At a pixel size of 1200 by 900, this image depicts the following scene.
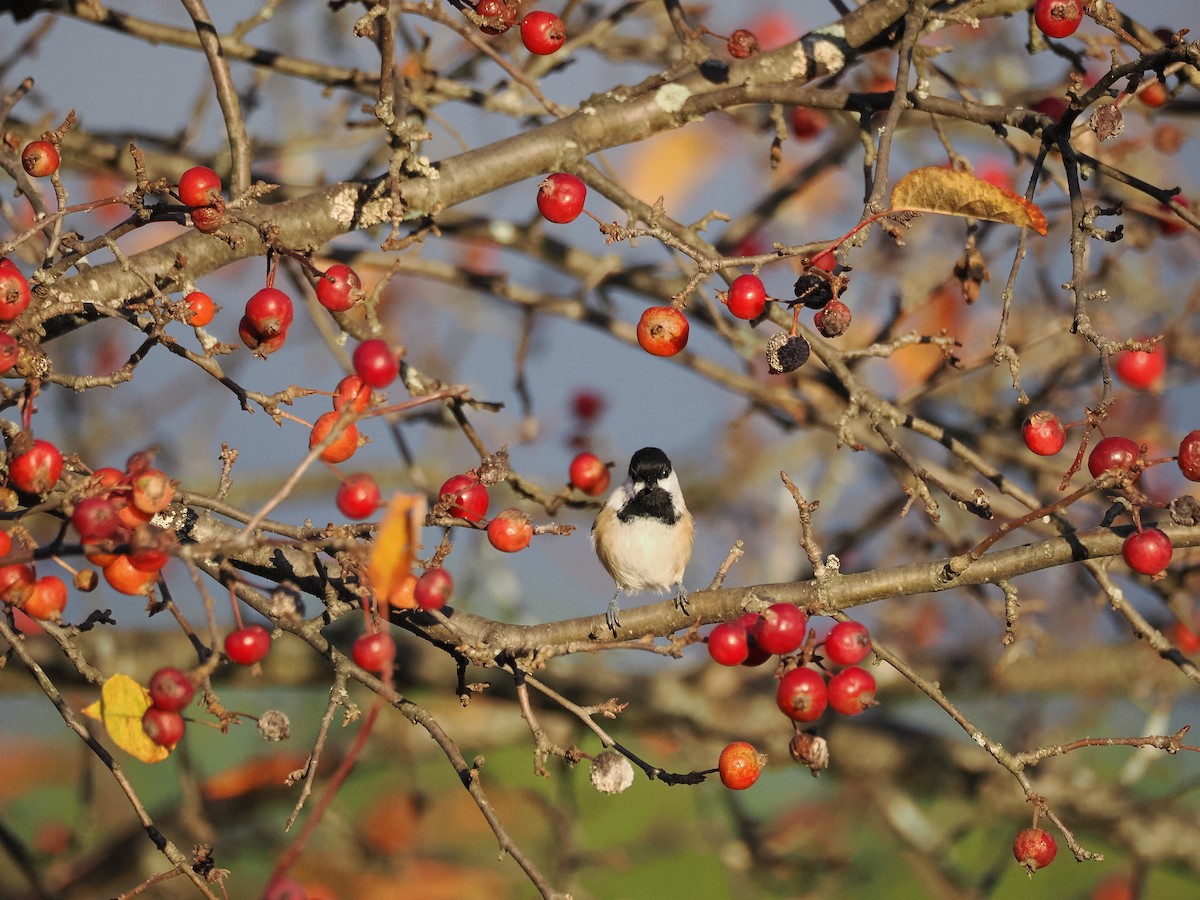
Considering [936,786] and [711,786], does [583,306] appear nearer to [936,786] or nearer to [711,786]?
[711,786]

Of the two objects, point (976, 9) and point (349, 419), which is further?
point (976, 9)

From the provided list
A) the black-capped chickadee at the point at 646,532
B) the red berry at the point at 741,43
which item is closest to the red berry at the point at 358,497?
the red berry at the point at 741,43

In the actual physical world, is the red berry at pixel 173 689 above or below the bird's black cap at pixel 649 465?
above

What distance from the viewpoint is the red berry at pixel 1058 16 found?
7.49ft

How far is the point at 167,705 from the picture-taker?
157 centimetres

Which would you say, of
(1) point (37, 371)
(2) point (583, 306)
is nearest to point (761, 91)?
(2) point (583, 306)

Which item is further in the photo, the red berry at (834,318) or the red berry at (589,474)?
the red berry at (589,474)

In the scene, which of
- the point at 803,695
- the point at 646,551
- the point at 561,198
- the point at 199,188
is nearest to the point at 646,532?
the point at 646,551

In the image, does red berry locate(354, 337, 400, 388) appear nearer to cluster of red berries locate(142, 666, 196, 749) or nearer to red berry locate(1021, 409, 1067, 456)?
cluster of red berries locate(142, 666, 196, 749)

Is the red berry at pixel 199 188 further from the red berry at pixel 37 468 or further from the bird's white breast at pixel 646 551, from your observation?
the bird's white breast at pixel 646 551

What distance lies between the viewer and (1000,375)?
16.1 feet

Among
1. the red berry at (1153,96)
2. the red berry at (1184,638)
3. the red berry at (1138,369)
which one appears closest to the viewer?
the red berry at (1153,96)

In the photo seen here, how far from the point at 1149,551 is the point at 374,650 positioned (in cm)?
134

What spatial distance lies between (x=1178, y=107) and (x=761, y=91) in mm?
1611
